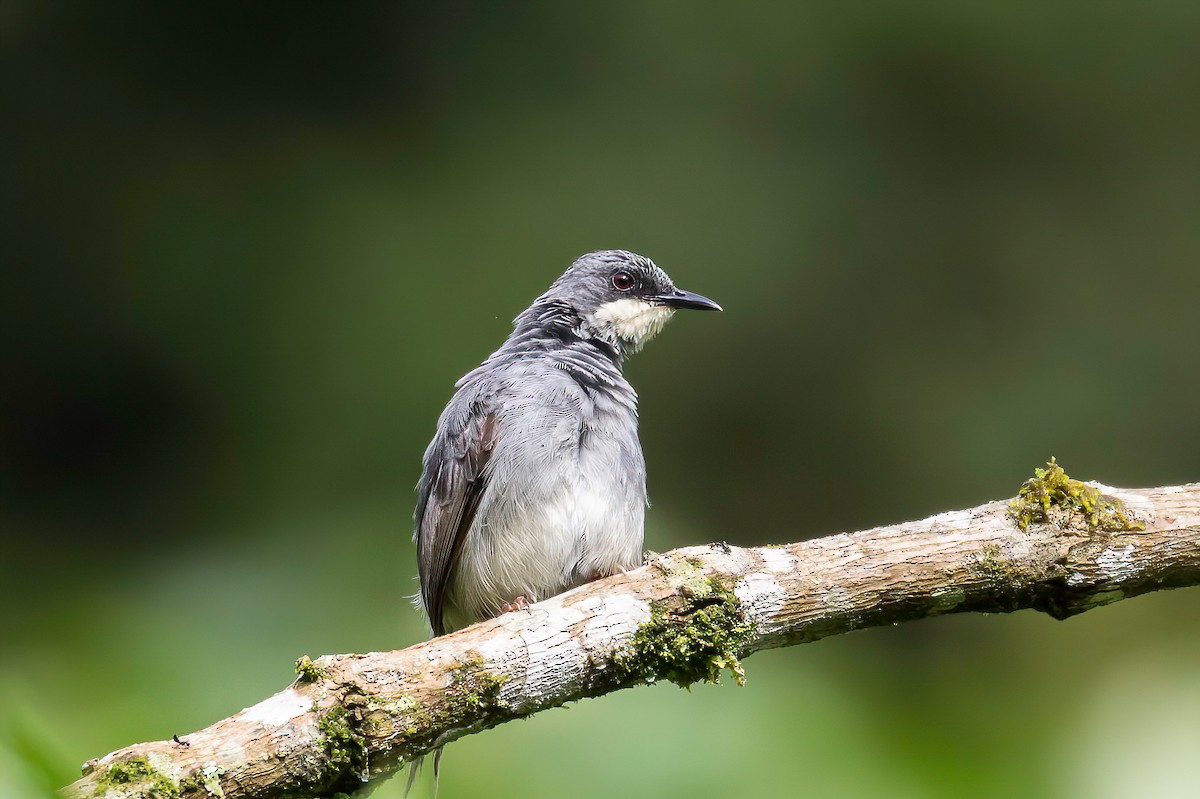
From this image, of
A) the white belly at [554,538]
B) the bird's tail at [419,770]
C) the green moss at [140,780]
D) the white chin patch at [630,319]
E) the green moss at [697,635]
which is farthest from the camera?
the white chin patch at [630,319]

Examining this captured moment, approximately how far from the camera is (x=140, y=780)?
262 centimetres

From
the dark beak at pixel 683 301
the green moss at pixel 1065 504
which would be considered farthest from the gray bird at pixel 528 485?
the green moss at pixel 1065 504

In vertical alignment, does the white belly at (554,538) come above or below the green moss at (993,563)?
above

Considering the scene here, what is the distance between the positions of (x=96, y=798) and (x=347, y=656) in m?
0.70

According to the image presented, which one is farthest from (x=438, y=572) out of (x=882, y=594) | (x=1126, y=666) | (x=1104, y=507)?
(x=1126, y=666)

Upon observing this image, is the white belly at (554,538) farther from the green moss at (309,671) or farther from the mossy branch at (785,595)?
the green moss at (309,671)

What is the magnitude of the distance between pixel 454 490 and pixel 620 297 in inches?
54.9

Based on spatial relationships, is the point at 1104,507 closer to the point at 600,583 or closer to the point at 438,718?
the point at 600,583

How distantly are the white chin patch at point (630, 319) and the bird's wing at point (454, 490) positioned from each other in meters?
0.92

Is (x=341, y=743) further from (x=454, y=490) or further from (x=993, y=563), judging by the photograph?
(x=993, y=563)

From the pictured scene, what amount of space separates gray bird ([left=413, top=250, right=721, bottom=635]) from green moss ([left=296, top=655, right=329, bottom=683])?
107 centimetres

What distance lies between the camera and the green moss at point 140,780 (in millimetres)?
2607

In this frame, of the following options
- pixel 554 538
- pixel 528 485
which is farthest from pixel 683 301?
pixel 554 538

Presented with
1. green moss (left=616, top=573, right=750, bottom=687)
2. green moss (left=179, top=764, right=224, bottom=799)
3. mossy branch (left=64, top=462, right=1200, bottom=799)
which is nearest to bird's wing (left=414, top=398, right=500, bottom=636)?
mossy branch (left=64, top=462, right=1200, bottom=799)
